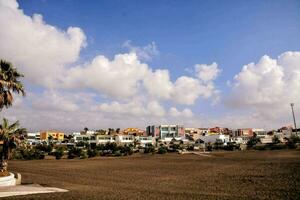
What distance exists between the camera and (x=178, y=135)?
143 metres

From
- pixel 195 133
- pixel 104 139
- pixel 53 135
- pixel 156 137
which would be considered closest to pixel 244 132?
pixel 195 133

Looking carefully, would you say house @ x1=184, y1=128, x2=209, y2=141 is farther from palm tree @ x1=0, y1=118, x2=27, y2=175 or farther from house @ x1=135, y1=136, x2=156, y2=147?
palm tree @ x1=0, y1=118, x2=27, y2=175

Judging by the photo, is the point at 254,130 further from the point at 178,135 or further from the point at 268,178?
the point at 268,178

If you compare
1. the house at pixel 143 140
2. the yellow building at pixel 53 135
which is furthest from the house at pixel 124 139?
the yellow building at pixel 53 135

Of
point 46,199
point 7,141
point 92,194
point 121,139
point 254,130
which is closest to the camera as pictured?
point 46,199

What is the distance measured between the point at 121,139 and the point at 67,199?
9588 cm

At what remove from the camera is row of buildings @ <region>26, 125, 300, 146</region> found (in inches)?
4348

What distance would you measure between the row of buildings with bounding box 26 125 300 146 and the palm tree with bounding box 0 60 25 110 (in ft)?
252

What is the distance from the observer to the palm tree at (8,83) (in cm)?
2106

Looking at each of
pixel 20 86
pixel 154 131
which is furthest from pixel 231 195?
pixel 154 131

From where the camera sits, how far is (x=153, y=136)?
150 m

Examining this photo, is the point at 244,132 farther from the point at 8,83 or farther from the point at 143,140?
the point at 8,83

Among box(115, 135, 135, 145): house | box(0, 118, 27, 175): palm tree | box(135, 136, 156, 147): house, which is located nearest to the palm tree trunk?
box(0, 118, 27, 175): palm tree

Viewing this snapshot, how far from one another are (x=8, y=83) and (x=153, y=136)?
429 ft
